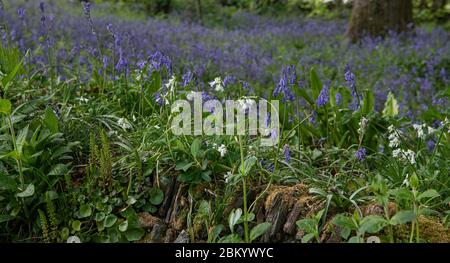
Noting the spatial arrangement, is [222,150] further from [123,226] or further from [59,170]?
[59,170]

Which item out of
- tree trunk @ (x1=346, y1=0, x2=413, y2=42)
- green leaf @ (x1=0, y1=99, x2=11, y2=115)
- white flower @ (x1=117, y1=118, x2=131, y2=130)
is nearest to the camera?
green leaf @ (x1=0, y1=99, x2=11, y2=115)

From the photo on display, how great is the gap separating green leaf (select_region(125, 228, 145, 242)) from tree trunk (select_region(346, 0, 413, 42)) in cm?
694

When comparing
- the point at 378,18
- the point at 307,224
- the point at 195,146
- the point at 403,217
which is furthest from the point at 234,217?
the point at 378,18

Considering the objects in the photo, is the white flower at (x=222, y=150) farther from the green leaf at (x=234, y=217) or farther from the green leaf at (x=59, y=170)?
the green leaf at (x=59, y=170)

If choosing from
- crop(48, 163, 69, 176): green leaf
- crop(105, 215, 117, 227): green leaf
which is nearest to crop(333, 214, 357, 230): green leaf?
crop(105, 215, 117, 227): green leaf

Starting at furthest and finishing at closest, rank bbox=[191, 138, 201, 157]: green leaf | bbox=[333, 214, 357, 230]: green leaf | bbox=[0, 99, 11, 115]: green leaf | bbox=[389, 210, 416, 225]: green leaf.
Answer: bbox=[191, 138, 201, 157]: green leaf → bbox=[0, 99, 11, 115]: green leaf → bbox=[333, 214, 357, 230]: green leaf → bbox=[389, 210, 416, 225]: green leaf

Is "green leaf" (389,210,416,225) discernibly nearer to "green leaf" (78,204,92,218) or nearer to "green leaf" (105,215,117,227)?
"green leaf" (105,215,117,227)

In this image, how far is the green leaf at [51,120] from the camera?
2723 millimetres

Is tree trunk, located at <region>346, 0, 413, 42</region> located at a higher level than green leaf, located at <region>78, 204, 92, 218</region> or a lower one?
lower

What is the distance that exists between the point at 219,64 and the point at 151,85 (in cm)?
311

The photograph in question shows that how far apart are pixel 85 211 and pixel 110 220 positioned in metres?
0.12

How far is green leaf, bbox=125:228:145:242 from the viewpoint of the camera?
8.15ft

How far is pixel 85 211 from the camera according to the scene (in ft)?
8.34

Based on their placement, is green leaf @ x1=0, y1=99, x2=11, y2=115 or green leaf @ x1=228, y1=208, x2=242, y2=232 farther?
green leaf @ x1=0, y1=99, x2=11, y2=115
